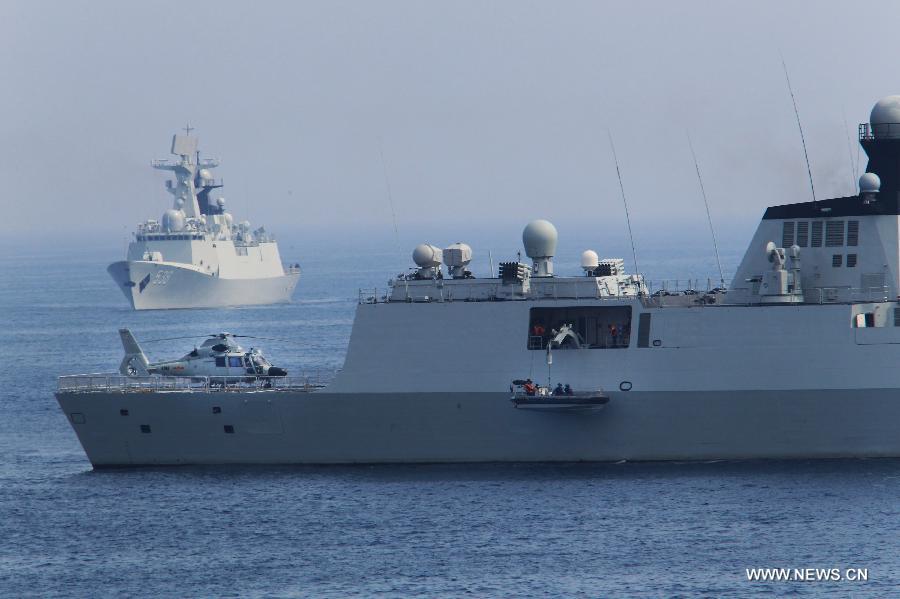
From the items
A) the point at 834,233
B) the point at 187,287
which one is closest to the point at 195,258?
the point at 187,287

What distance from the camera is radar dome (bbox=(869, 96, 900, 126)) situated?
29.5 metres

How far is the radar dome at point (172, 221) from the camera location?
93875 millimetres

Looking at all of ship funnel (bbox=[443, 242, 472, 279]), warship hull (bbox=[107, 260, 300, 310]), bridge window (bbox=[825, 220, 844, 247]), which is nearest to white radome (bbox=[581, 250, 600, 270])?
ship funnel (bbox=[443, 242, 472, 279])

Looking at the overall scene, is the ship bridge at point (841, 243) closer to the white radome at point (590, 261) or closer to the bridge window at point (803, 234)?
the bridge window at point (803, 234)

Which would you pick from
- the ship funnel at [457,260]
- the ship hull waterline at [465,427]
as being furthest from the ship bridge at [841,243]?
the ship funnel at [457,260]

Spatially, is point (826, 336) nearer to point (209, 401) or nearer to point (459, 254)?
point (459, 254)

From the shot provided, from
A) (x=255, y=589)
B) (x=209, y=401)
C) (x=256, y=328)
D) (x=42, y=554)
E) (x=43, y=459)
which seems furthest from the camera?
(x=256, y=328)

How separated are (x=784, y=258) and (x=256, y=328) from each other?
1682 inches

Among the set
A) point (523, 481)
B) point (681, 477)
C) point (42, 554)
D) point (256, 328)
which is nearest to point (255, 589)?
point (42, 554)

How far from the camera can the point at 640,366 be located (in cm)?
2909

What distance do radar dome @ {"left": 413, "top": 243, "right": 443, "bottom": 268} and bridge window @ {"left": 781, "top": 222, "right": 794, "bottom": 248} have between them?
692 cm

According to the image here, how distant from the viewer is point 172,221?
93875 mm

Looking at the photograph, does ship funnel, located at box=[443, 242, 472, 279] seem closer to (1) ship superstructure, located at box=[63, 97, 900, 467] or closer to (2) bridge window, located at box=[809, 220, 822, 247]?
(1) ship superstructure, located at box=[63, 97, 900, 467]

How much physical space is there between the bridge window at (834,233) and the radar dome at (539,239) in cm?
537
